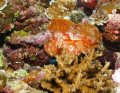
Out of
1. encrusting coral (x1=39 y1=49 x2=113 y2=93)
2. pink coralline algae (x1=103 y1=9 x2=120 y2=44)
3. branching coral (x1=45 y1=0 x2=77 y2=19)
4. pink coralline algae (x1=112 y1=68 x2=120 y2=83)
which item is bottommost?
pink coralline algae (x1=112 y1=68 x2=120 y2=83)

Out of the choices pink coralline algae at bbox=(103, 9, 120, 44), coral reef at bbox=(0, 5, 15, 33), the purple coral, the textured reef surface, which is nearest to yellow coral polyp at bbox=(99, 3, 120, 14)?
the textured reef surface

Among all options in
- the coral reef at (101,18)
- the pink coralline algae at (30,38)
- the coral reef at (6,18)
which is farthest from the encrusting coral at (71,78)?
the coral reef at (6,18)

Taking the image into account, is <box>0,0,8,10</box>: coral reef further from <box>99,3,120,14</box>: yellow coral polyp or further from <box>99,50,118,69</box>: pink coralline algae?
<box>99,50,118,69</box>: pink coralline algae

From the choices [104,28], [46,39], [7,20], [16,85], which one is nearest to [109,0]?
[104,28]

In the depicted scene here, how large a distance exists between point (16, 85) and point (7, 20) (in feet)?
6.20

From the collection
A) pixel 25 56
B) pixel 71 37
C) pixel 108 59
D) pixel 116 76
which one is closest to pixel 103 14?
pixel 71 37

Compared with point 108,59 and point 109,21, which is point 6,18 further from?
point 108,59

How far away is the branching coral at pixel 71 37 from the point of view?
3.94m

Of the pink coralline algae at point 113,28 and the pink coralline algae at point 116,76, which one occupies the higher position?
the pink coralline algae at point 113,28

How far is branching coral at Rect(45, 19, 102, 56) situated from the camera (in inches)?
155

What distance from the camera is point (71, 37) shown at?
158 inches

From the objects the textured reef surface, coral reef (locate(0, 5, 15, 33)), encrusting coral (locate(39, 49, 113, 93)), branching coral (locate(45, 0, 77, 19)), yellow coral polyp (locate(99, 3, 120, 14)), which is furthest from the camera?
branching coral (locate(45, 0, 77, 19))

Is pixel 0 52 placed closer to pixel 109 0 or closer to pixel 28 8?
pixel 28 8

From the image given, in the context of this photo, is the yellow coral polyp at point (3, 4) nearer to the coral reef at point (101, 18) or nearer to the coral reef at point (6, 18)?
the coral reef at point (6, 18)
